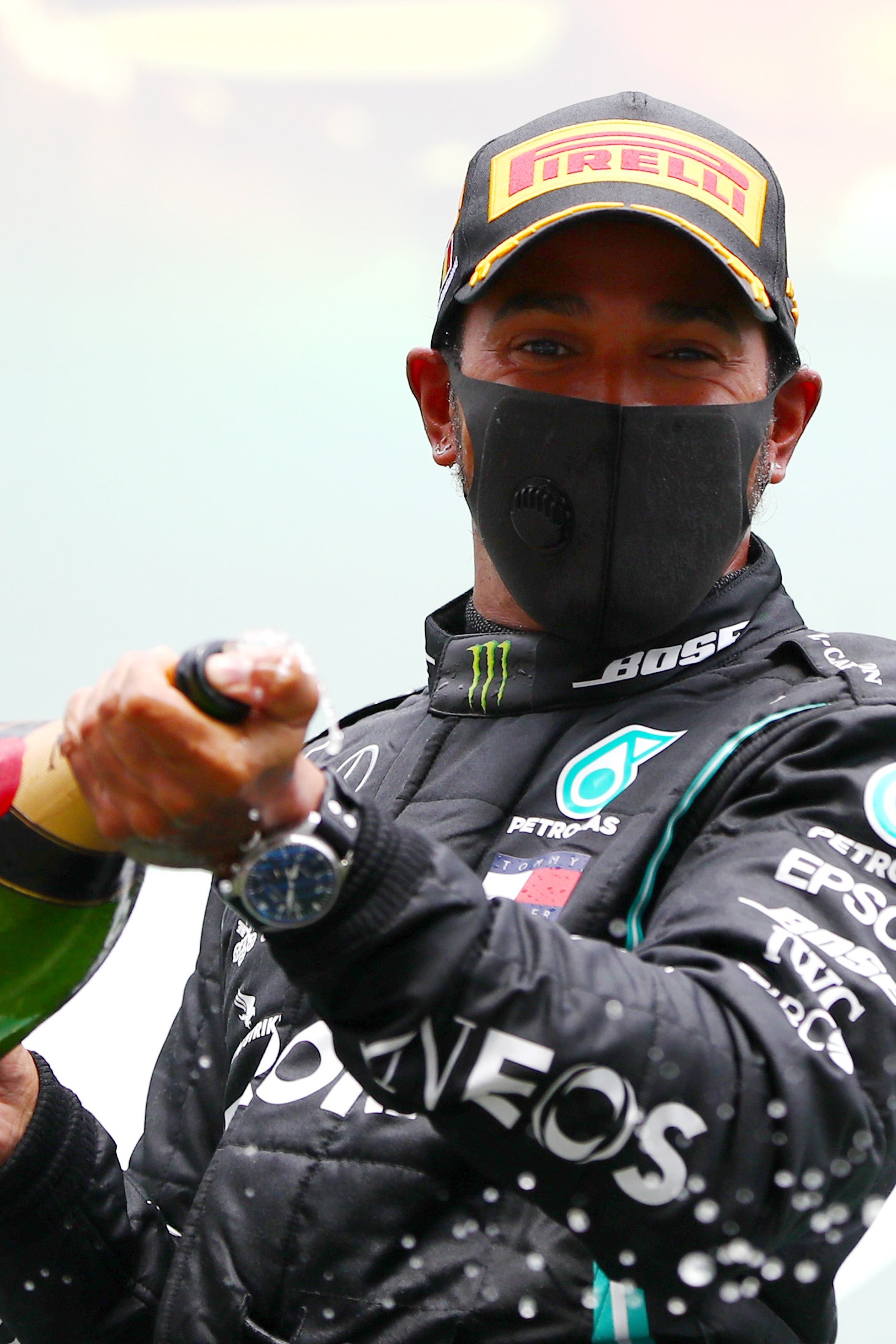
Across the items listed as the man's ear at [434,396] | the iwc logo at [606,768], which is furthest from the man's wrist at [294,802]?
the man's ear at [434,396]

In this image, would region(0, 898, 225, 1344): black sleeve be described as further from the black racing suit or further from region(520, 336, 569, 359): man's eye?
region(520, 336, 569, 359): man's eye

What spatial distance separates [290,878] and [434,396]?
1.29m

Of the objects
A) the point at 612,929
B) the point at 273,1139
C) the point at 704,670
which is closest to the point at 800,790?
the point at 612,929

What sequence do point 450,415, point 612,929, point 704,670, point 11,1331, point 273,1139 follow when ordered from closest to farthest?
1. point 612,929
2. point 273,1139
3. point 704,670
4. point 11,1331
5. point 450,415

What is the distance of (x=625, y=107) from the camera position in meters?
2.04

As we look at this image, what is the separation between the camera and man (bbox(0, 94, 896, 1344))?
118cm

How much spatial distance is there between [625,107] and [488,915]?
4.18 ft

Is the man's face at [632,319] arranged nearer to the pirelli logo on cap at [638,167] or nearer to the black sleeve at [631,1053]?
the pirelli logo on cap at [638,167]

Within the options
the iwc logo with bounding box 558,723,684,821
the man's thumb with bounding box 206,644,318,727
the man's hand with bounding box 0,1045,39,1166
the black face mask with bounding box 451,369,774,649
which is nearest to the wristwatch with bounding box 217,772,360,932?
the man's thumb with bounding box 206,644,318,727

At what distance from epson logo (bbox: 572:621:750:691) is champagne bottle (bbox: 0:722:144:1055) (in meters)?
0.68

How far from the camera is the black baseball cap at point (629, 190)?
1883mm

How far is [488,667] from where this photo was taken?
2047mm

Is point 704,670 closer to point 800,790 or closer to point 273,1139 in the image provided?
point 800,790

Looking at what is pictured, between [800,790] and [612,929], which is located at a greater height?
[800,790]
